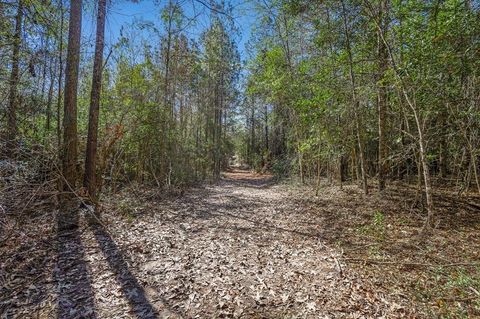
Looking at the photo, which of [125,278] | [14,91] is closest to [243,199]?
[125,278]

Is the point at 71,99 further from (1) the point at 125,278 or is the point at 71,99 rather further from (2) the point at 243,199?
(2) the point at 243,199

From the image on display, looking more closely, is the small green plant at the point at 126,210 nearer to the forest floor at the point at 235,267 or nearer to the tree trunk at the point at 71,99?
the forest floor at the point at 235,267

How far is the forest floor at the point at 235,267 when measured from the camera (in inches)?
104

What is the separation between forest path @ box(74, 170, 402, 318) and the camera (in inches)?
104

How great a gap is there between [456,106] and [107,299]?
6.25 m

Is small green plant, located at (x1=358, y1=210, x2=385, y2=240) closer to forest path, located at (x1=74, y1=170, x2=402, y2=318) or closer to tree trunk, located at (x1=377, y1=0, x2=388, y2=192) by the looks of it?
forest path, located at (x1=74, y1=170, x2=402, y2=318)

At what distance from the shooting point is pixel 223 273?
3316mm

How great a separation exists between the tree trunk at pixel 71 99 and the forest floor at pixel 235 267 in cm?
93

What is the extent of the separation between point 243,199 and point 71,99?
5.31 metres

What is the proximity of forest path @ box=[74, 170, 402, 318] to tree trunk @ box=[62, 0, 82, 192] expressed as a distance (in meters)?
1.44

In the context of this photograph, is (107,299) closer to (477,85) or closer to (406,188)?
(477,85)

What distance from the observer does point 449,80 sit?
16.3 ft

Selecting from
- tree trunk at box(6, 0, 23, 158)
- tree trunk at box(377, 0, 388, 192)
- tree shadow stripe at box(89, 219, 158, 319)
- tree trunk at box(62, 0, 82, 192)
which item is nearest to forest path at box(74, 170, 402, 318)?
tree shadow stripe at box(89, 219, 158, 319)

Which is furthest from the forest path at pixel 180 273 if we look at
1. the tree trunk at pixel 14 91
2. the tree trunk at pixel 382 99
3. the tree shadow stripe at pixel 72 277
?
the tree trunk at pixel 382 99
